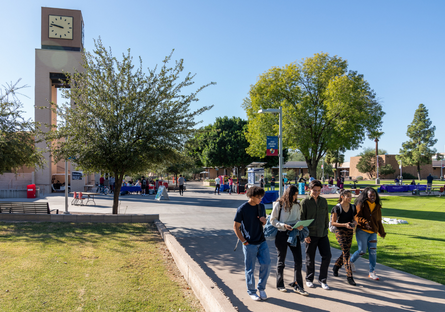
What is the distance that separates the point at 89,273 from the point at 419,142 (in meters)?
69.1

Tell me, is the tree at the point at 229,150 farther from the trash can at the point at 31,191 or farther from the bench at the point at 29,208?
the bench at the point at 29,208

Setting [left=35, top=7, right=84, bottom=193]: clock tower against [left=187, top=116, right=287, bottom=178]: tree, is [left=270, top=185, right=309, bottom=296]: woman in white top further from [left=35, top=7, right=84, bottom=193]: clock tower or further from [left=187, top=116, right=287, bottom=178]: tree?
[left=187, top=116, right=287, bottom=178]: tree

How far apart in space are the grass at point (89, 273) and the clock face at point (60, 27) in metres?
24.8

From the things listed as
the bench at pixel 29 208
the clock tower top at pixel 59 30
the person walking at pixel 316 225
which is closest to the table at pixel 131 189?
the clock tower top at pixel 59 30

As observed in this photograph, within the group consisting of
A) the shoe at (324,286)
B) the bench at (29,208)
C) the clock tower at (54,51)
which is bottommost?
the shoe at (324,286)

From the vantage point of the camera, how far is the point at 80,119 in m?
11.4

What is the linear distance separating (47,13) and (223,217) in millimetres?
26771

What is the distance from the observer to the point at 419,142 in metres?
61.1

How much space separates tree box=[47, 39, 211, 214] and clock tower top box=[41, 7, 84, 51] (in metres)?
19.8

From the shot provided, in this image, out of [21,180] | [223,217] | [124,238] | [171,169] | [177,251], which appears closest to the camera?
[177,251]

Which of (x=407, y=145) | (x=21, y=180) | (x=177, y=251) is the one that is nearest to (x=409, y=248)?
(x=177, y=251)

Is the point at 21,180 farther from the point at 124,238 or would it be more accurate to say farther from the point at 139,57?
the point at 124,238

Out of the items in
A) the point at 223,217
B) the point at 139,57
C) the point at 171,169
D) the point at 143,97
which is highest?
the point at 139,57

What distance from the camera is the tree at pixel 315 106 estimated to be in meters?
25.1
